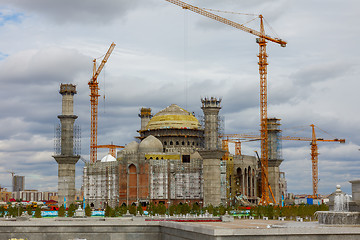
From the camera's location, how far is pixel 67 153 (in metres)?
146

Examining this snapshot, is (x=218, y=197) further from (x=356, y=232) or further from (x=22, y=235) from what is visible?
(x=356, y=232)

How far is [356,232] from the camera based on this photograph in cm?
3291

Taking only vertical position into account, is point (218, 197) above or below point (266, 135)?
below

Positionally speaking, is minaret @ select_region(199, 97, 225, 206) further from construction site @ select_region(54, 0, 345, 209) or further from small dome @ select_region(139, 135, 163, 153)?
small dome @ select_region(139, 135, 163, 153)

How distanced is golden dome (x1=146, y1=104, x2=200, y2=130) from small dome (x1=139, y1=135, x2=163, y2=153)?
10768 millimetres

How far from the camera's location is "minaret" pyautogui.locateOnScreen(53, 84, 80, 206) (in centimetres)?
14500

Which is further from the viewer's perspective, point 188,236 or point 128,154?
point 128,154

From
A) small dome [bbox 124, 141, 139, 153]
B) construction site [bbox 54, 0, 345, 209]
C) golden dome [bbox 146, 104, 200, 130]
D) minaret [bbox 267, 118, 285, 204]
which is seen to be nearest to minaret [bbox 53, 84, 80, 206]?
construction site [bbox 54, 0, 345, 209]

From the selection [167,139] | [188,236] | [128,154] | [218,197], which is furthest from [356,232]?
[167,139]

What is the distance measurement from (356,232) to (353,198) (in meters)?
13.8

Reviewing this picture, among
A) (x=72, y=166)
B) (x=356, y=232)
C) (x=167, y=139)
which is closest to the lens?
(x=356, y=232)

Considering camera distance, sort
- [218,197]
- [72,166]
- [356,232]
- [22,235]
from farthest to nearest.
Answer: [72,166]
[218,197]
[22,235]
[356,232]

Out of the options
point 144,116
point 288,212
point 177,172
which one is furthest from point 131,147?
point 288,212

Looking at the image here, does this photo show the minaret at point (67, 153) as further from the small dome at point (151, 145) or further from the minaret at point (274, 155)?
the minaret at point (274, 155)
